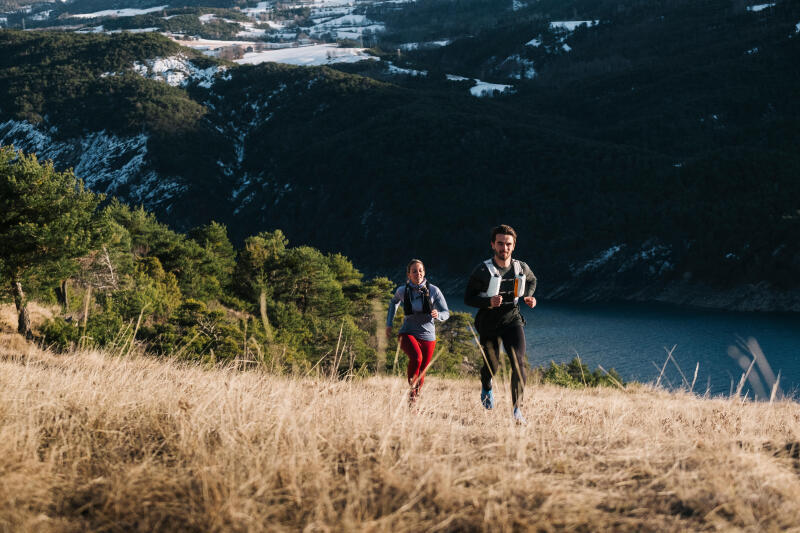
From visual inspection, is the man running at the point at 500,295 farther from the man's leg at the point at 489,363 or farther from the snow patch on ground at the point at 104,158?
the snow patch on ground at the point at 104,158

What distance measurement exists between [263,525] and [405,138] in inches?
5356

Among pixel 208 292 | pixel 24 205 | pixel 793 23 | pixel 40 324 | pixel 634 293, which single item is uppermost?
pixel 793 23

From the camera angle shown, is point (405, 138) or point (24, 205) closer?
point (24, 205)

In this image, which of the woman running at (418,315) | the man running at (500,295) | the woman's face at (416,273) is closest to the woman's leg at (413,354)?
the woman running at (418,315)

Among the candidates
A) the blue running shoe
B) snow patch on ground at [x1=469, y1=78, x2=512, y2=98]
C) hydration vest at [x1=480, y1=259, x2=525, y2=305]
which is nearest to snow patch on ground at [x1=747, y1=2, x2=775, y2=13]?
snow patch on ground at [x1=469, y1=78, x2=512, y2=98]

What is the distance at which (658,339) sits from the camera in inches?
2320

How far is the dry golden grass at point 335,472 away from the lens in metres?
2.45

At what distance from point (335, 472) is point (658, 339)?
61723 millimetres

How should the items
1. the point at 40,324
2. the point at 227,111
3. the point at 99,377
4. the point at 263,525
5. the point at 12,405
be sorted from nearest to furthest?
the point at 263,525, the point at 12,405, the point at 99,377, the point at 40,324, the point at 227,111

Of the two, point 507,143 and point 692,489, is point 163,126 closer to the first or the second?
point 507,143

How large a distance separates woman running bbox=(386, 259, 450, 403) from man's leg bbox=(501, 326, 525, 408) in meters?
0.86

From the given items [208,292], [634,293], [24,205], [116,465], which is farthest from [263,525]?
[634,293]

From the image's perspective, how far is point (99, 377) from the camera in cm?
429

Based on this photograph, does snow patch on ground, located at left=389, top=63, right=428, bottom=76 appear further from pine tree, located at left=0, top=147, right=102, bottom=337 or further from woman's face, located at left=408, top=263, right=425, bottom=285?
woman's face, located at left=408, top=263, right=425, bottom=285
